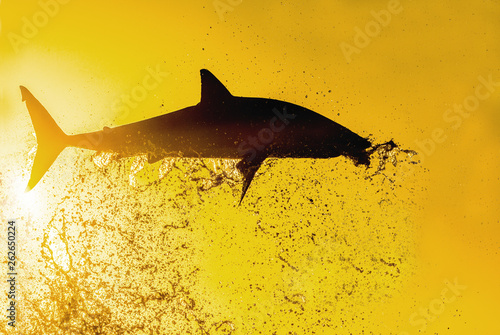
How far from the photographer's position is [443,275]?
3643mm

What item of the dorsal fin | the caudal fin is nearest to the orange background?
the caudal fin

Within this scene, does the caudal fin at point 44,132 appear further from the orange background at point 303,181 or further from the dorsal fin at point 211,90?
the dorsal fin at point 211,90

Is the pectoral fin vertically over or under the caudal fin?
under

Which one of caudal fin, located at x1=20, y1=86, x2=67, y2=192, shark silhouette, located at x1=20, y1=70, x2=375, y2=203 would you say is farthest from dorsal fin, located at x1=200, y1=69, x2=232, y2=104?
caudal fin, located at x1=20, y1=86, x2=67, y2=192

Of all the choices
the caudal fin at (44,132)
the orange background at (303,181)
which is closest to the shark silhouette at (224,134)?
the caudal fin at (44,132)

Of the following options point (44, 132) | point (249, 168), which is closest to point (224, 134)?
A: point (249, 168)

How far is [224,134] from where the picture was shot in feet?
11.5

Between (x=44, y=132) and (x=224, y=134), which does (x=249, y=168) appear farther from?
(x=44, y=132)

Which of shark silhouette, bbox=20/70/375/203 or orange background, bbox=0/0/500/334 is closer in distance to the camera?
shark silhouette, bbox=20/70/375/203

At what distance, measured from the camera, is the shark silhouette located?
3.48 metres

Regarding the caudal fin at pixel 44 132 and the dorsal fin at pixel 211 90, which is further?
the caudal fin at pixel 44 132

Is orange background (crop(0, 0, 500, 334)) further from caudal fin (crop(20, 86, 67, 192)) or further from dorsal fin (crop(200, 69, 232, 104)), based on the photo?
dorsal fin (crop(200, 69, 232, 104))

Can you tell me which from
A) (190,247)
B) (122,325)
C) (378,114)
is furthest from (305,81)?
(122,325)

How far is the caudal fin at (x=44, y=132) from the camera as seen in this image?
3.61 meters
